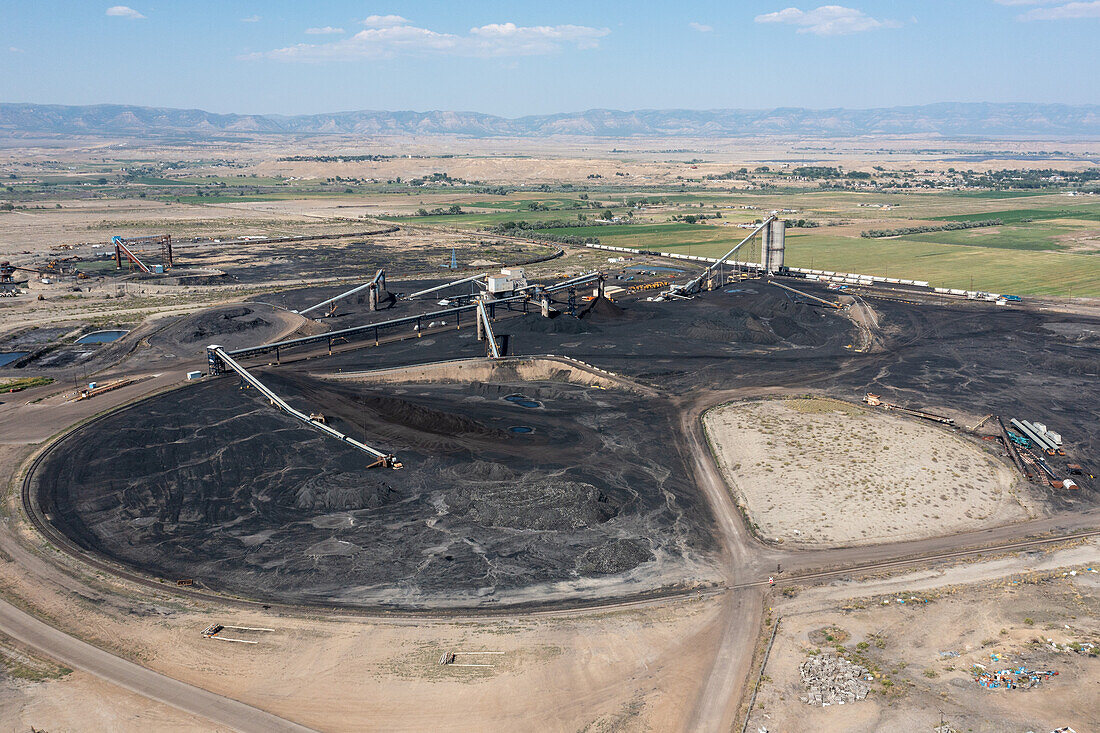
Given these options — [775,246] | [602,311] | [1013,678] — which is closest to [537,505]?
[1013,678]

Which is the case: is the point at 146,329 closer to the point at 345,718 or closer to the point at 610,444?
the point at 610,444

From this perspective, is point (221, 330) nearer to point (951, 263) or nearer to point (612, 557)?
point (612, 557)

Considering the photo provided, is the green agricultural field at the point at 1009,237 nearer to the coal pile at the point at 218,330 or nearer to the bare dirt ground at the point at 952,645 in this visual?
the bare dirt ground at the point at 952,645

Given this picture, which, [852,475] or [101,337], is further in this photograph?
[101,337]

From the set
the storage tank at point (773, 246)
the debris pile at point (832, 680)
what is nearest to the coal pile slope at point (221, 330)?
the debris pile at point (832, 680)

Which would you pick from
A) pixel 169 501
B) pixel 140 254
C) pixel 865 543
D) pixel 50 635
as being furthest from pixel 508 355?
pixel 140 254

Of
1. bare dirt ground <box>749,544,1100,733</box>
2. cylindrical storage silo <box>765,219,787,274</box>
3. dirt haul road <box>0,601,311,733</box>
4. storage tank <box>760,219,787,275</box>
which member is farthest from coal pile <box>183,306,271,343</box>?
cylindrical storage silo <box>765,219,787,274</box>

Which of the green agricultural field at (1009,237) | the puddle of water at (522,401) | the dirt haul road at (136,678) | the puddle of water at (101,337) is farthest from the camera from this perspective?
the green agricultural field at (1009,237)
